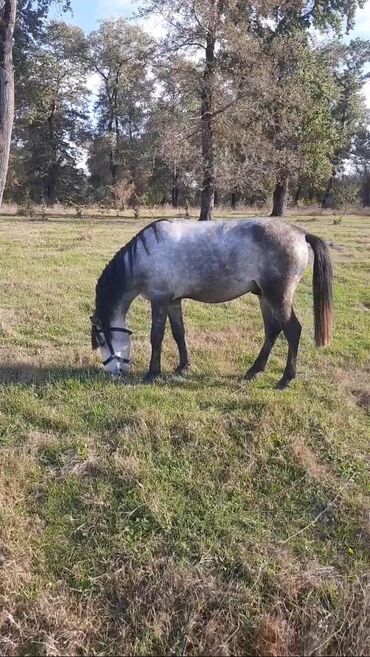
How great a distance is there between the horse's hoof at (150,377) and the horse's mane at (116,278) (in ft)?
2.19

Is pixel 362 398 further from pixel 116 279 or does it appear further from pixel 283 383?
pixel 116 279

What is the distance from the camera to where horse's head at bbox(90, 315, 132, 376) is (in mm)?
5453

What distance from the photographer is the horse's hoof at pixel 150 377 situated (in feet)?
18.1

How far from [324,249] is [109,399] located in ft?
8.76

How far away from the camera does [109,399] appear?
5.03 metres

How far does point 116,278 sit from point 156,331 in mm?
A: 687

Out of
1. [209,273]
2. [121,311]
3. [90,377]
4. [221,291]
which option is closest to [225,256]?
[209,273]

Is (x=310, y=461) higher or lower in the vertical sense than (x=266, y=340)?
lower

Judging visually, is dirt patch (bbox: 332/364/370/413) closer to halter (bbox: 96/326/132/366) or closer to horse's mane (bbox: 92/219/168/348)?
halter (bbox: 96/326/132/366)

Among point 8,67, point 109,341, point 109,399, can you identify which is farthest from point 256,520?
point 8,67

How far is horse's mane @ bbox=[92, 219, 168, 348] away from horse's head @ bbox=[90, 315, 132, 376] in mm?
62

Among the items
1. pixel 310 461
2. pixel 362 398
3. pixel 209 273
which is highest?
pixel 209 273

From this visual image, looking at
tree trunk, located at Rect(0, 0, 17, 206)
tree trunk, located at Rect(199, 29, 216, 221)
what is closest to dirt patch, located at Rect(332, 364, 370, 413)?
tree trunk, located at Rect(0, 0, 17, 206)

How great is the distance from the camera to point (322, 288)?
5367 mm
